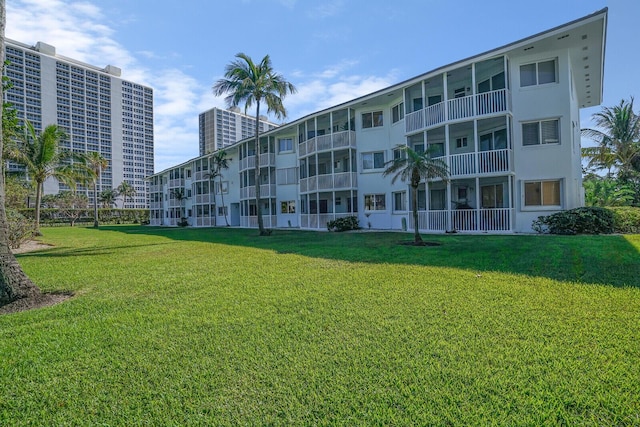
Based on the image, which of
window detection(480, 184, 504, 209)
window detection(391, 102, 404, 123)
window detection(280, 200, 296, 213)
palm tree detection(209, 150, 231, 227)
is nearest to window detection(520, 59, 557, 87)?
window detection(480, 184, 504, 209)

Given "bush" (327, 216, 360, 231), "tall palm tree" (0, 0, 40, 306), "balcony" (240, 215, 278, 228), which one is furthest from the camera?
"balcony" (240, 215, 278, 228)

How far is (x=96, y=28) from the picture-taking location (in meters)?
11.9

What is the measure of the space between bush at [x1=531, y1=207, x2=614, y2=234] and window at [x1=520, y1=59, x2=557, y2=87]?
260 inches

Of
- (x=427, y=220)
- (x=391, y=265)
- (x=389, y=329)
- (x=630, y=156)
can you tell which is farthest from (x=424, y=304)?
(x=630, y=156)

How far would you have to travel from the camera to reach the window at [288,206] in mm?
28391

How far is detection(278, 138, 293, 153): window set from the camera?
28.8m

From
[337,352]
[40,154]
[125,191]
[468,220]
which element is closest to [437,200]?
[468,220]

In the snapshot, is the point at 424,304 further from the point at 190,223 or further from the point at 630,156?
the point at 190,223

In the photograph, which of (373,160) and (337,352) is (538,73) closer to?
(373,160)

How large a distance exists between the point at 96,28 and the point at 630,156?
112 ft

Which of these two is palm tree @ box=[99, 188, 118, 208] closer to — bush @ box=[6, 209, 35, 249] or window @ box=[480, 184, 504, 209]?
bush @ box=[6, 209, 35, 249]

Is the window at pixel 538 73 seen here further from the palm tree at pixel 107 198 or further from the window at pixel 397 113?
the palm tree at pixel 107 198

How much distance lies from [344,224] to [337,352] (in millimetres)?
18172

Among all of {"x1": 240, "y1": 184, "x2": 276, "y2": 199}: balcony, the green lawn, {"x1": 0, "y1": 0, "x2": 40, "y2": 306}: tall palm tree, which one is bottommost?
the green lawn
